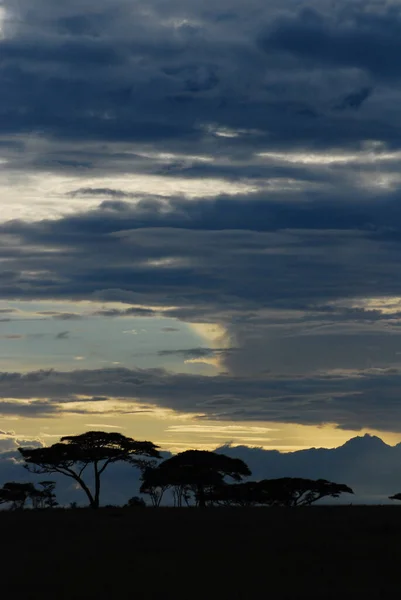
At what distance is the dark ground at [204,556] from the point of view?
1268 inches

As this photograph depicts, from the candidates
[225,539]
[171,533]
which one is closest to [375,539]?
[225,539]

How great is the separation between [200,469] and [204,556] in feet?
236

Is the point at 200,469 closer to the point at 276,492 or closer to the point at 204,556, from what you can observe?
the point at 276,492

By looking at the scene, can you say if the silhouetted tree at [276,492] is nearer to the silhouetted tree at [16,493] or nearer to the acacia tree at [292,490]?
the acacia tree at [292,490]

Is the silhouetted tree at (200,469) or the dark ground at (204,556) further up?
the silhouetted tree at (200,469)

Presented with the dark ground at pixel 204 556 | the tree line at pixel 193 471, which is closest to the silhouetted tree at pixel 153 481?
the tree line at pixel 193 471

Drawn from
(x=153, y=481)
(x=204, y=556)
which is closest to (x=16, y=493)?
(x=153, y=481)

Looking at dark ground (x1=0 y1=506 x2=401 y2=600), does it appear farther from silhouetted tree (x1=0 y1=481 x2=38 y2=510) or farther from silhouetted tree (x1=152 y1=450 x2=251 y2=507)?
silhouetted tree (x1=0 y1=481 x2=38 y2=510)

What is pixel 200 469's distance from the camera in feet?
363

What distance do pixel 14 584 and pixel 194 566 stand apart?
681cm

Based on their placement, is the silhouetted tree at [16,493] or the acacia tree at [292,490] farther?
the silhouetted tree at [16,493]

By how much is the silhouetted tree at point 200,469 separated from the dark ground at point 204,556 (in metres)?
53.6

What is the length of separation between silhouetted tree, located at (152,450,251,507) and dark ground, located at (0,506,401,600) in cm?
5363

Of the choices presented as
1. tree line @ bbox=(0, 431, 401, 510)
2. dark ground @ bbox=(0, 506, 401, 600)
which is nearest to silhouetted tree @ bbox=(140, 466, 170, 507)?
tree line @ bbox=(0, 431, 401, 510)
